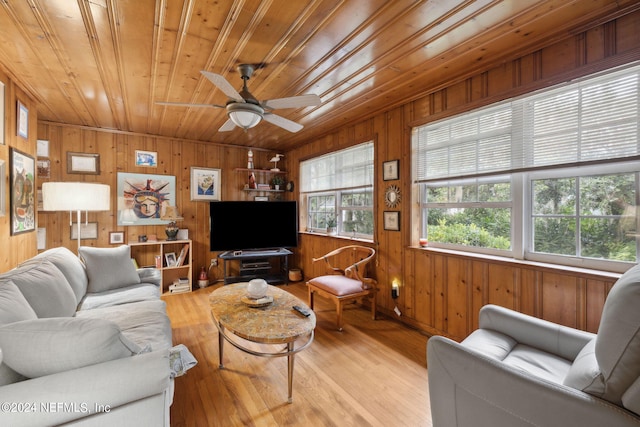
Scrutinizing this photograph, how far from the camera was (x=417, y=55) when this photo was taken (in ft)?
6.82

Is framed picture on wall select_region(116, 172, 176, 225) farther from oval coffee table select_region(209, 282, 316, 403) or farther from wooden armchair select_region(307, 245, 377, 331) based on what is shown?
wooden armchair select_region(307, 245, 377, 331)

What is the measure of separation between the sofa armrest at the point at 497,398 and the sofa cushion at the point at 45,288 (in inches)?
88.0

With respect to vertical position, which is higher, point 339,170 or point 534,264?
point 339,170

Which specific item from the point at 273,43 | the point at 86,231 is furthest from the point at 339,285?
the point at 86,231

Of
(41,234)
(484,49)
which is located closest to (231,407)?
(484,49)

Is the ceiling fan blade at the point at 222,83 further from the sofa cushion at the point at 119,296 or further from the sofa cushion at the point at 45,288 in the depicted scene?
the sofa cushion at the point at 119,296

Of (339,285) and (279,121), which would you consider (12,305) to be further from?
(339,285)

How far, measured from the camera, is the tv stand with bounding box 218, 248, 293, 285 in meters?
4.37

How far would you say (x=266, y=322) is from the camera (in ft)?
6.06

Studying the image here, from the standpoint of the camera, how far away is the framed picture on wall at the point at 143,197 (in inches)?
161

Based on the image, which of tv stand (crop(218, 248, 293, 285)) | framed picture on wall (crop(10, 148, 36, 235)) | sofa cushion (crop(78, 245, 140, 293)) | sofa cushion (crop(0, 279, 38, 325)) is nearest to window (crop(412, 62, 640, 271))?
tv stand (crop(218, 248, 293, 285))

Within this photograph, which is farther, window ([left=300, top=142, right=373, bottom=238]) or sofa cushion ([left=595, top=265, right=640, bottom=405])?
window ([left=300, top=142, right=373, bottom=238])

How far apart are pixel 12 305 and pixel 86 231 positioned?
10.2ft

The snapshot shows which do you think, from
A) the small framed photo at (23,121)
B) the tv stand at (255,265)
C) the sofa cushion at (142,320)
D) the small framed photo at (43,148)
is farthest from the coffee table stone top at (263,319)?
the small framed photo at (43,148)
